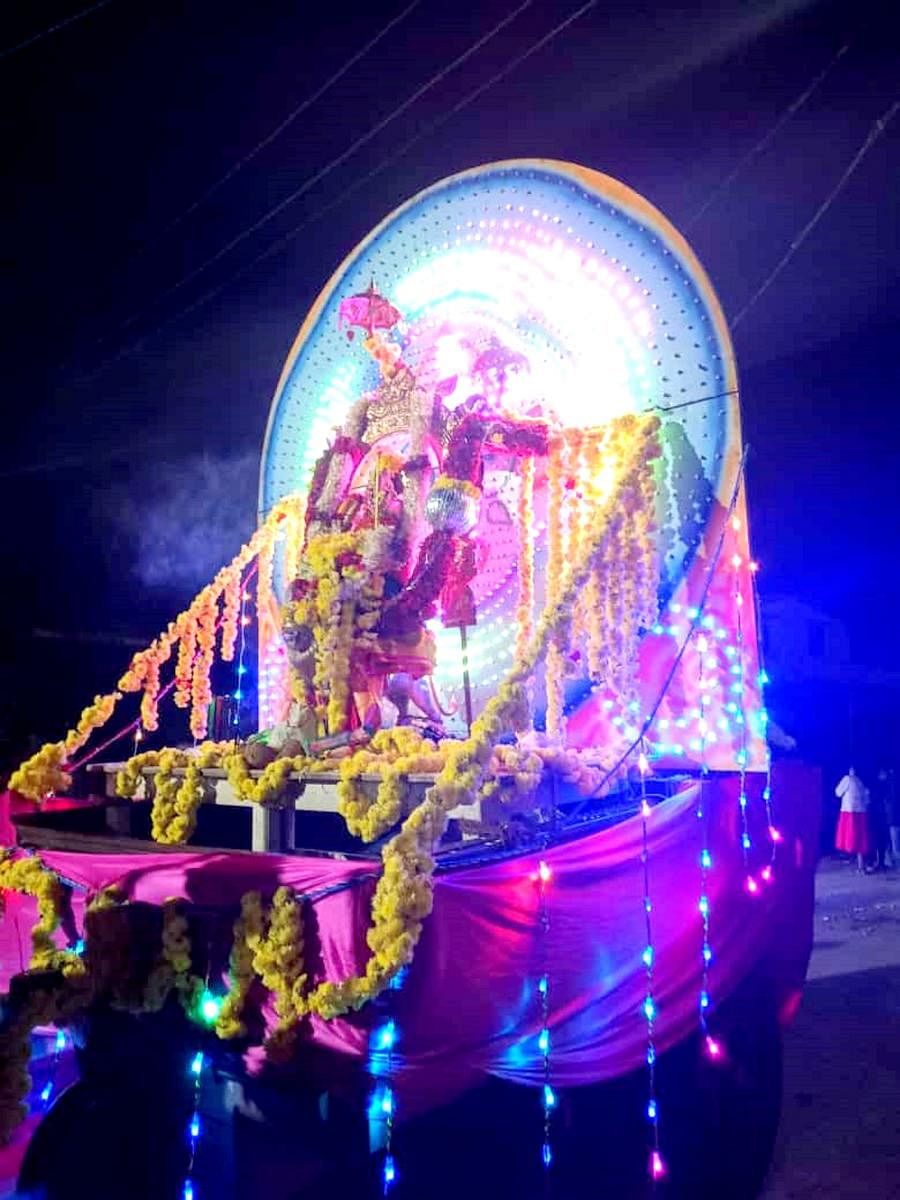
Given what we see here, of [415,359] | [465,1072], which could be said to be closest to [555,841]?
[465,1072]

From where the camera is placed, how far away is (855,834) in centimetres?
1359

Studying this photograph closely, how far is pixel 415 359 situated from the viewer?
8320 millimetres

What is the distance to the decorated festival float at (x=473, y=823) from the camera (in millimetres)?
4316

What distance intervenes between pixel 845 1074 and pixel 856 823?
27.2 feet

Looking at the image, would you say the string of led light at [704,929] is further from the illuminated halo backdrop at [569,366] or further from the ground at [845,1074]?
the ground at [845,1074]

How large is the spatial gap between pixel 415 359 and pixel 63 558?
8.57 metres

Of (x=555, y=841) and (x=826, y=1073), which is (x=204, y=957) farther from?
(x=826, y=1073)

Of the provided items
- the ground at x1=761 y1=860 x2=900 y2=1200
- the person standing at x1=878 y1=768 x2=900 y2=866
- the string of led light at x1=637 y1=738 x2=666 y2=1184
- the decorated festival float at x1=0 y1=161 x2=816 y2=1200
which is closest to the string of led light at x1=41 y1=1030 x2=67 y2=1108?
the decorated festival float at x1=0 y1=161 x2=816 y2=1200

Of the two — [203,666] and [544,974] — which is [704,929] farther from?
[203,666]

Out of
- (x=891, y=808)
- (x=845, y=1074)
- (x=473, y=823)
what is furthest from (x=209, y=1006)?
(x=891, y=808)

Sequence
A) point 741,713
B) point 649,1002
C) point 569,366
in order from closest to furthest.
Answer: point 649,1002 → point 741,713 → point 569,366

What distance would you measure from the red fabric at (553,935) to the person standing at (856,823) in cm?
850

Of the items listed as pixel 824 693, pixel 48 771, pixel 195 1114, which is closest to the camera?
pixel 195 1114

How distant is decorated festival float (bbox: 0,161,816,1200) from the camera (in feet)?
14.2
